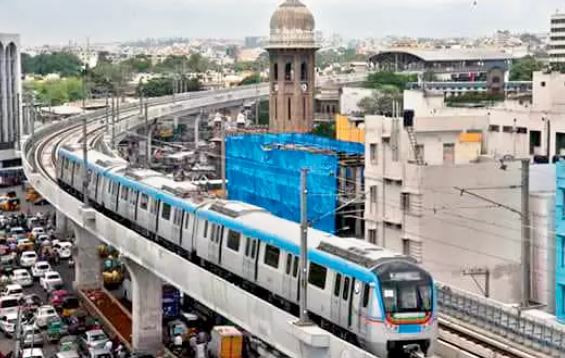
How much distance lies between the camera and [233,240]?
20.5 metres

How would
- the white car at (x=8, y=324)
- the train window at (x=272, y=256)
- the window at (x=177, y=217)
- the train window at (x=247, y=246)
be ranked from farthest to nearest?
the white car at (x=8, y=324)
the window at (x=177, y=217)
the train window at (x=247, y=246)
the train window at (x=272, y=256)

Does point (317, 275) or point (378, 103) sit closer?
point (317, 275)

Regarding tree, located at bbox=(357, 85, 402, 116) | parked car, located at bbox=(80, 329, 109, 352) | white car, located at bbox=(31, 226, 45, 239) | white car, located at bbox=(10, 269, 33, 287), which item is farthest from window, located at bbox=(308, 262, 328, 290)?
tree, located at bbox=(357, 85, 402, 116)

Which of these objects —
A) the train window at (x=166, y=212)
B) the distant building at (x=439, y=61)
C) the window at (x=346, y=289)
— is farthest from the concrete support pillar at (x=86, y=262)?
the distant building at (x=439, y=61)

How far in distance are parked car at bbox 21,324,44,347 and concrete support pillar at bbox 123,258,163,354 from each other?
253 centimetres

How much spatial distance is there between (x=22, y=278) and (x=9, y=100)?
3357 cm

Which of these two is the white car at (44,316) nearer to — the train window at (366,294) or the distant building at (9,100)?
the train window at (366,294)

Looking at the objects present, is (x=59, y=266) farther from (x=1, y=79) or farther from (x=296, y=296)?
(x=1, y=79)

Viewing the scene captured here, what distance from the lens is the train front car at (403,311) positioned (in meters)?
14.8

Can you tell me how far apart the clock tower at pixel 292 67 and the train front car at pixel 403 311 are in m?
42.1

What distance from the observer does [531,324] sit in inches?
682

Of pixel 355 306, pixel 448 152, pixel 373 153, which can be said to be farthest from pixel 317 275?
pixel 448 152

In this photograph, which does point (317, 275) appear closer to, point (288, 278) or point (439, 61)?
point (288, 278)

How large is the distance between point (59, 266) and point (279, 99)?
71.7 ft
